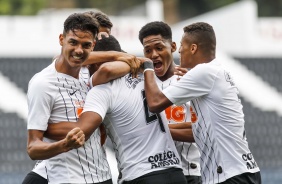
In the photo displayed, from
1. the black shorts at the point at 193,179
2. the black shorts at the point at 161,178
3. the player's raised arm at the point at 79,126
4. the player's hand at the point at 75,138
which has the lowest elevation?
the black shorts at the point at 193,179

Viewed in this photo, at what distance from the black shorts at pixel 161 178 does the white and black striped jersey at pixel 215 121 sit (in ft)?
0.82

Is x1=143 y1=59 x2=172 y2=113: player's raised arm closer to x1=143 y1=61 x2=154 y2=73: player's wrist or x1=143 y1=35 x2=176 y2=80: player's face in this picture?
x1=143 y1=61 x2=154 y2=73: player's wrist

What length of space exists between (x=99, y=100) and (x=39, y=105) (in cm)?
45

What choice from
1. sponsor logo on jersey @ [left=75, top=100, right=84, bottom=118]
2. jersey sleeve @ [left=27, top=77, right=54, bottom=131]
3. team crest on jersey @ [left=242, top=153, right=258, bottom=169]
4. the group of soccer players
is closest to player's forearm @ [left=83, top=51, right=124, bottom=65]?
the group of soccer players

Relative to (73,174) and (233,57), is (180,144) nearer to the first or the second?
(73,174)

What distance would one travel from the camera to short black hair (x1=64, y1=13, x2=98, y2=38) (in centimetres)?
623

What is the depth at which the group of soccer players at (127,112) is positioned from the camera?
245 inches

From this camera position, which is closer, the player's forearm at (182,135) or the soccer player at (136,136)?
the soccer player at (136,136)

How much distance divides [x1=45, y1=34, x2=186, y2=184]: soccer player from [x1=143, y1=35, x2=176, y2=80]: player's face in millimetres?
682

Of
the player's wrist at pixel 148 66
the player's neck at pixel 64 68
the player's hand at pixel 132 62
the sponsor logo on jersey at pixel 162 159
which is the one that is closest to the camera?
the player's neck at pixel 64 68

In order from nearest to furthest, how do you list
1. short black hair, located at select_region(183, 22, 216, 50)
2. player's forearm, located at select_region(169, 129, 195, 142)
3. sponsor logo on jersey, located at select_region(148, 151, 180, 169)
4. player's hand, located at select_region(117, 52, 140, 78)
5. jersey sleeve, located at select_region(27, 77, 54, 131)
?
jersey sleeve, located at select_region(27, 77, 54, 131) < sponsor logo on jersey, located at select_region(148, 151, 180, 169) < player's hand, located at select_region(117, 52, 140, 78) < short black hair, located at select_region(183, 22, 216, 50) < player's forearm, located at select_region(169, 129, 195, 142)

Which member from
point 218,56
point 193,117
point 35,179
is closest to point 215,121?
point 193,117

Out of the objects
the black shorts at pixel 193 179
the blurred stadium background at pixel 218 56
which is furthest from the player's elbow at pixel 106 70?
the blurred stadium background at pixel 218 56

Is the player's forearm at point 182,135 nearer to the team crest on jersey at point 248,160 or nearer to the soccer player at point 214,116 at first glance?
the soccer player at point 214,116
